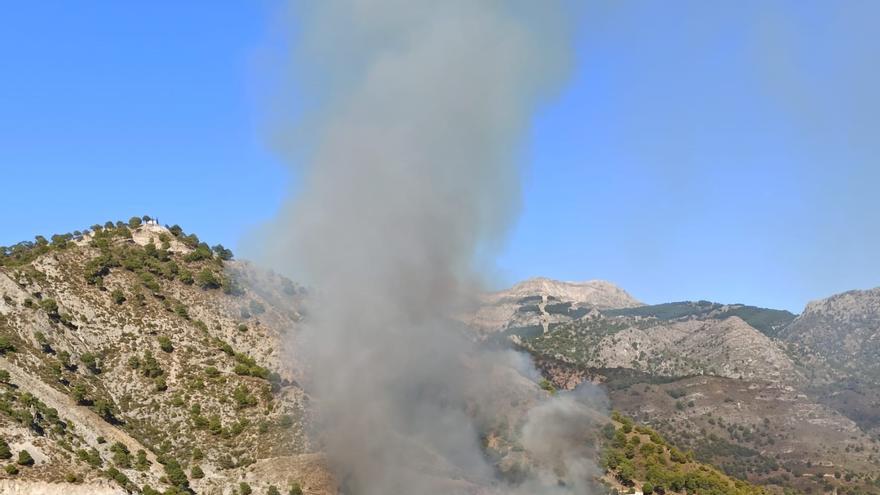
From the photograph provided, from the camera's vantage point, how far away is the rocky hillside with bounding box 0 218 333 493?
63.8 m

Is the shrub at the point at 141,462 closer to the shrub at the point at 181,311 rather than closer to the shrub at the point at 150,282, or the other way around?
the shrub at the point at 181,311

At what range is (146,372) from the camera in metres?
81.4

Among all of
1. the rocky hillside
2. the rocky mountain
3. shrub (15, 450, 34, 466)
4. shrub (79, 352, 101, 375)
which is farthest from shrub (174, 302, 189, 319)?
Answer: the rocky mountain

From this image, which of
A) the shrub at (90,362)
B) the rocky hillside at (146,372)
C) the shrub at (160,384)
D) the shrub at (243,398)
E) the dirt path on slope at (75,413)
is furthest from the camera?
the shrub at (160,384)

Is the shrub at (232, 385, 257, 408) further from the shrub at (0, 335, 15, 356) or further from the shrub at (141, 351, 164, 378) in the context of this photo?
the shrub at (0, 335, 15, 356)

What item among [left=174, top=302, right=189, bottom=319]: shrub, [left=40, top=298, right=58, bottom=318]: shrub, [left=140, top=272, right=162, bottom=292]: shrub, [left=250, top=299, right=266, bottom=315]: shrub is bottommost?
[left=40, top=298, right=58, bottom=318]: shrub

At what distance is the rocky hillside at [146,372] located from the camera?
2510 inches

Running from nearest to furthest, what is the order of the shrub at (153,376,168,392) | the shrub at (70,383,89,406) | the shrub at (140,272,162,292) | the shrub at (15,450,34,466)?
the shrub at (15,450,34,466)
the shrub at (70,383,89,406)
the shrub at (153,376,168,392)
the shrub at (140,272,162,292)

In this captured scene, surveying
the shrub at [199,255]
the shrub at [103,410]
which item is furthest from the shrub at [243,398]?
the shrub at [199,255]

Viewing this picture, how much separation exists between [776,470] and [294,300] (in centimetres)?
8948

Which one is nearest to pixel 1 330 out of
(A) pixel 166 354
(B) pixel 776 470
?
(A) pixel 166 354

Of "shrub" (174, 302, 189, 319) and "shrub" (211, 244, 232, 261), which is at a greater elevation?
"shrub" (211, 244, 232, 261)

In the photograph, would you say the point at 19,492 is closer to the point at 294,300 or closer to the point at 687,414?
the point at 294,300

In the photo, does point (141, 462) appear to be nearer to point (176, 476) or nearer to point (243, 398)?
point (176, 476)
